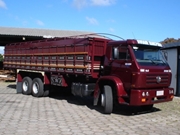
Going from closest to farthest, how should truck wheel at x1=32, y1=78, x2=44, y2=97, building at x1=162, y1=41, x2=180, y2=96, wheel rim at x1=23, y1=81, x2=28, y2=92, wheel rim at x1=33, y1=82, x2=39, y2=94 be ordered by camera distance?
1. truck wheel at x1=32, y1=78, x2=44, y2=97
2. wheel rim at x1=33, y1=82, x2=39, y2=94
3. wheel rim at x1=23, y1=81, x2=28, y2=92
4. building at x1=162, y1=41, x2=180, y2=96

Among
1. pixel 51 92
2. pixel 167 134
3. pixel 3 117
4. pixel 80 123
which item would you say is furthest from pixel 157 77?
pixel 51 92

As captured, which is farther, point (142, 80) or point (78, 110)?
point (78, 110)

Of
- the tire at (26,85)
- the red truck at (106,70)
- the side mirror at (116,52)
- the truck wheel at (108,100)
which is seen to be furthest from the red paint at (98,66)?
the tire at (26,85)

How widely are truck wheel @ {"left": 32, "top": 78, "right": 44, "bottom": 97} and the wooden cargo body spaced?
2.01 feet

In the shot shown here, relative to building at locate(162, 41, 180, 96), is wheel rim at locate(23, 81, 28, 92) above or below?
below

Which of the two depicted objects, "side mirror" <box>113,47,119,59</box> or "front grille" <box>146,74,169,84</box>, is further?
"side mirror" <box>113,47,119,59</box>

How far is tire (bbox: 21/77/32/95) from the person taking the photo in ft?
43.3

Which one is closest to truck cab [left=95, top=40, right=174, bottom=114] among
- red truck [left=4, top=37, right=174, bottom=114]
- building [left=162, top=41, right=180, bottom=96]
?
red truck [left=4, top=37, right=174, bottom=114]

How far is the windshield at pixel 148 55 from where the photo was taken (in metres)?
8.08

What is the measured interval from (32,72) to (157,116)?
7225mm

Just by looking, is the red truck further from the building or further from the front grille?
the building

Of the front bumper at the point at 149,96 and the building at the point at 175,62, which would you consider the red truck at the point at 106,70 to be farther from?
the building at the point at 175,62

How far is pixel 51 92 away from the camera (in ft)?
42.1

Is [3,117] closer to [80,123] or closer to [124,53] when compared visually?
[80,123]
